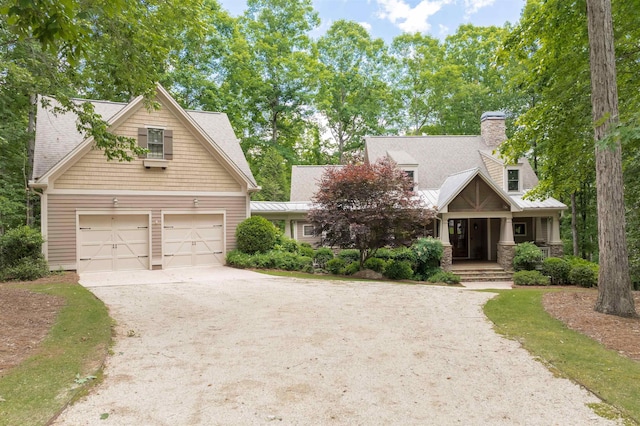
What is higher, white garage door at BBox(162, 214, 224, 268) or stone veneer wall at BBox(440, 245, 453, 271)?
white garage door at BBox(162, 214, 224, 268)

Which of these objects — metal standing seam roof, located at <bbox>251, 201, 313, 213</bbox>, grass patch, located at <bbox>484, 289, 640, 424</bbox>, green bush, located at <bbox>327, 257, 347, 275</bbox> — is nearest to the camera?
grass patch, located at <bbox>484, 289, 640, 424</bbox>

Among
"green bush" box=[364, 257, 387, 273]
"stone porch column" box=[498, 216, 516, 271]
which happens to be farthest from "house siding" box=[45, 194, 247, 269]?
"stone porch column" box=[498, 216, 516, 271]

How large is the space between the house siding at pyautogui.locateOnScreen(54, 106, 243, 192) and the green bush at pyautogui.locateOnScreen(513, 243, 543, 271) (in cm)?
1131

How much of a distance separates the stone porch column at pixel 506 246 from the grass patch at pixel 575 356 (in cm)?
904

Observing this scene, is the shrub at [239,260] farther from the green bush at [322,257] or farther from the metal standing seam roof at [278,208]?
the metal standing seam roof at [278,208]

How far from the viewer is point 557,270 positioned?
1442 centimetres

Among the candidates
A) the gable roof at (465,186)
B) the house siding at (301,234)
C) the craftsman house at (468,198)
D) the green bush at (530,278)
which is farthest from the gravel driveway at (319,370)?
the house siding at (301,234)

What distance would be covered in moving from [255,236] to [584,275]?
11.5 meters

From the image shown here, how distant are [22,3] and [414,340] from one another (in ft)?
19.0

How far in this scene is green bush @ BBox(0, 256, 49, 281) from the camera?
1098cm

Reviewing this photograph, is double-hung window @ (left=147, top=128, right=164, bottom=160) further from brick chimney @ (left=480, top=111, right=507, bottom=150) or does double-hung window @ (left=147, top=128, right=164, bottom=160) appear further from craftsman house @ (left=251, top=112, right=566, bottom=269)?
brick chimney @ (left=480, top=111, right=507, bottom=150)

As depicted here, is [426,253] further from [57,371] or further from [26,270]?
[26,270]

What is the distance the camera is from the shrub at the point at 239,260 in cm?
1378

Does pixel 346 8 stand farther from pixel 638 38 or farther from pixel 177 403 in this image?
pixel 177 403
